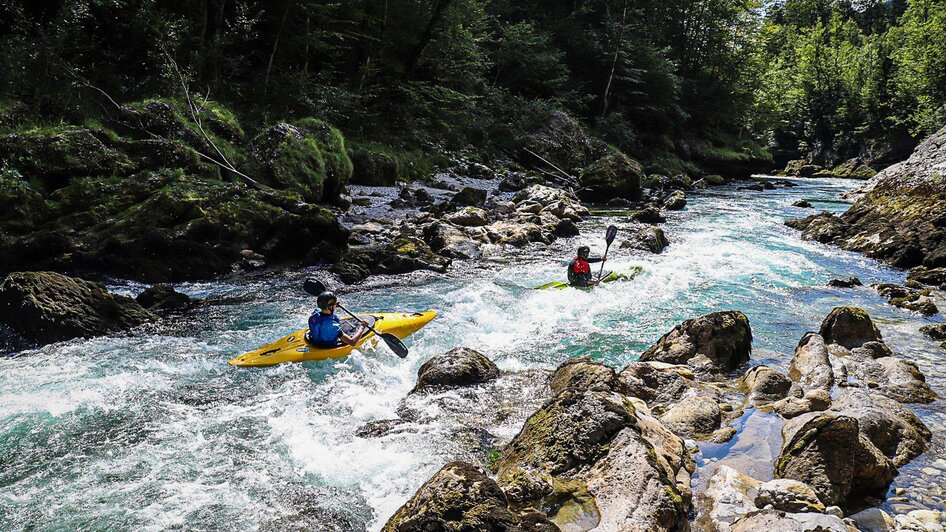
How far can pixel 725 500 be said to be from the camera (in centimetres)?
341

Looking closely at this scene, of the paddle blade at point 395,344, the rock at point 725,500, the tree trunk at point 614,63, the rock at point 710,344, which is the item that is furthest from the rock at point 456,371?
the tree trunk at point 614,63

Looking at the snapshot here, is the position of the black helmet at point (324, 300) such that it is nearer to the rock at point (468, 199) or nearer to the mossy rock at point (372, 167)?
the rock at point (468, 199)

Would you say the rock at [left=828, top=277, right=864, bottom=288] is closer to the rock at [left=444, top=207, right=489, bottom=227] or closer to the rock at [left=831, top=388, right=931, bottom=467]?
the rock at [left=831, top=388, right=931, bottom=467]

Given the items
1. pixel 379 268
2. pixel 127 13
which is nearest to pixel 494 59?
pixel 127 13

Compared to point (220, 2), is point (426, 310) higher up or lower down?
lower down

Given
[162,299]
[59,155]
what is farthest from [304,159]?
[162,299]

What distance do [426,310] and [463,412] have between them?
368cm

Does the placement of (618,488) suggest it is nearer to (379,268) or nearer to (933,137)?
(379,268)

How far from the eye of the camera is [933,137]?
1512 cm

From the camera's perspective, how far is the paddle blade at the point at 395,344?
673 cm

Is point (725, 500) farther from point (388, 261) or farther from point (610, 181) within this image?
point (610, 181)

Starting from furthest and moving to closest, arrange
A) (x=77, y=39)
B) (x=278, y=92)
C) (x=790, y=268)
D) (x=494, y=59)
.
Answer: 1. (x=494, y=59)
2. (x=278, y=92)
3. (x=77, y=39)
4. (x=790, y=268)

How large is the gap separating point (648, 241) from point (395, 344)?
8.31 meters

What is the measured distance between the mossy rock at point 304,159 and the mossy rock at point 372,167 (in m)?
2.85
